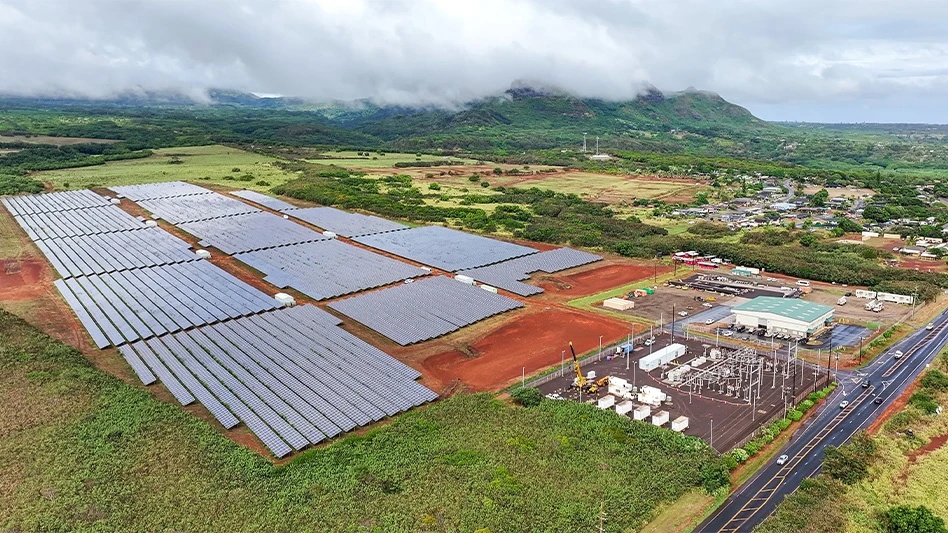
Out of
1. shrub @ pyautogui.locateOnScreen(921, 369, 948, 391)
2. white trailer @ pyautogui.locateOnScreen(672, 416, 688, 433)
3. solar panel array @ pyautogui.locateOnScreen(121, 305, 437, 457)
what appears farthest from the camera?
shrub @ pyautogui.locateOnScreen(921, 369, 948, 391)

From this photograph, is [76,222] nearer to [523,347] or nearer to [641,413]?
[523,347]

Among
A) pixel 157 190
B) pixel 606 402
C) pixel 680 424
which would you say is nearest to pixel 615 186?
pixel 157 190

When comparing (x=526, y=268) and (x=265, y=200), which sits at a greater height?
(x=265, y=200)

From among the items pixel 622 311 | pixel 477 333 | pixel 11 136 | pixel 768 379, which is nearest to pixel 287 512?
pixel 477 333

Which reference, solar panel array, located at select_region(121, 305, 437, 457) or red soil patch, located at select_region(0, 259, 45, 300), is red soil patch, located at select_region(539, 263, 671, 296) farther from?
red soil patch, located at select_region(0, 259, 45, 300)

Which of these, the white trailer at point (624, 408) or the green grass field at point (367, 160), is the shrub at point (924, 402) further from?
the green grass field at point (367, 160)

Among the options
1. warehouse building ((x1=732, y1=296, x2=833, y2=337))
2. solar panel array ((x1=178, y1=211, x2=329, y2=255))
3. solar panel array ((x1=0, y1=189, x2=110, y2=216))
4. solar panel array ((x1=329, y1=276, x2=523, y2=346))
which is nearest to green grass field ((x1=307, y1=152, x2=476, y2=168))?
solar panel array ((x1=0, y1=189, x2=110, y2=216))
